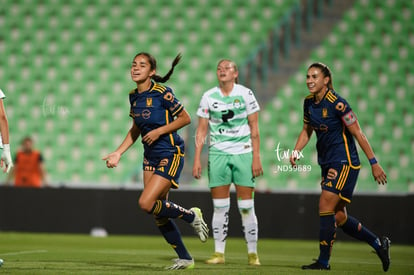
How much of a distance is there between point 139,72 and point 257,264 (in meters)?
2.32

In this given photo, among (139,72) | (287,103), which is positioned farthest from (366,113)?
(139,72)

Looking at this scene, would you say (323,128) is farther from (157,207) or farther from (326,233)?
(157,207)

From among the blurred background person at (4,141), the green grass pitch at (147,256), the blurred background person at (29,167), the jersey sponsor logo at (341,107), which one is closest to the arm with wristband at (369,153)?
the jersey sponsor logo at (341,107)

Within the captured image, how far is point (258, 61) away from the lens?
16.4m

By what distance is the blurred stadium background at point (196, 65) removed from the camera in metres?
15.5

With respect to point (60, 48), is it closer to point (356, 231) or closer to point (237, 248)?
point (237, 248)

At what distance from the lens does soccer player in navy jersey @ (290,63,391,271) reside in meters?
7.13

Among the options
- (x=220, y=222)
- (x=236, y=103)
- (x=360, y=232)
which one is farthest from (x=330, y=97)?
(x=220, y=222)

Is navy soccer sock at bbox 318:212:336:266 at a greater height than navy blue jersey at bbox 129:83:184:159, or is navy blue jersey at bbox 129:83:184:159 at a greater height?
navy blue jersey at bbox 129:83:184:159

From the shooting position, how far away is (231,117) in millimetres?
8008

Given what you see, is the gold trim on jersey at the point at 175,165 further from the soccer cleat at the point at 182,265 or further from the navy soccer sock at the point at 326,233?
the navy soccer sock at the point at 326,233

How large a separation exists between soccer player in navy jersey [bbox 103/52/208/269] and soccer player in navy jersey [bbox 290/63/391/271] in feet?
3.88

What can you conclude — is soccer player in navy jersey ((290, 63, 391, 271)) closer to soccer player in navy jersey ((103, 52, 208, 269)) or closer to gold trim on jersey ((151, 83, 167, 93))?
soccer player in navy jersey ((103, 52, 208, 269))

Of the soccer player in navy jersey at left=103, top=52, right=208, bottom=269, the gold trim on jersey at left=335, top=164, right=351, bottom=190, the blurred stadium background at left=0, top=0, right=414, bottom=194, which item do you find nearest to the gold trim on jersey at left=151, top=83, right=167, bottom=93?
the soccer player in navy jersey at left=103, top=52, right=208, bottom=269
